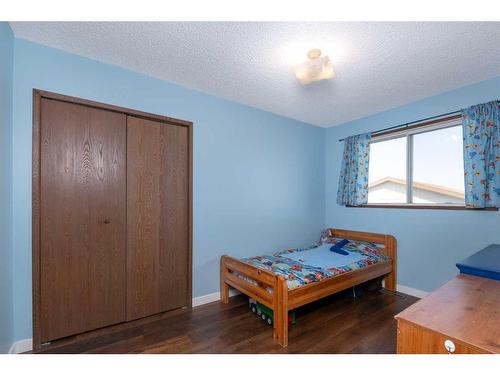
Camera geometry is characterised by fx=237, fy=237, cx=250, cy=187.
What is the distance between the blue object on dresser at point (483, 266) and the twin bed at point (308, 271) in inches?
37.2

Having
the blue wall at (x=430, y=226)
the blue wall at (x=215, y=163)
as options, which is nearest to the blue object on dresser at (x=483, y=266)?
the blue wall at (x=430, y=226)

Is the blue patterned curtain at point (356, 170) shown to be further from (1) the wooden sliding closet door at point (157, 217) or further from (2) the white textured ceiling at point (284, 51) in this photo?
(1) the wooden sliding closet door at point (157, 217)

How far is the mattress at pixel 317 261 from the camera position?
83.6 inches

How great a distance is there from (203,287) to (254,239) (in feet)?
2.61

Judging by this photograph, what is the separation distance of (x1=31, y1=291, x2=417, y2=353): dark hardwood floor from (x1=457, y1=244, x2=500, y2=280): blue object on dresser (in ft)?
2.64

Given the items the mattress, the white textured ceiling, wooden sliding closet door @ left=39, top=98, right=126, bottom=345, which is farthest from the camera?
the mattress

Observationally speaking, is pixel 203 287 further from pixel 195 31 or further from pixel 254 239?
pixel 195 31

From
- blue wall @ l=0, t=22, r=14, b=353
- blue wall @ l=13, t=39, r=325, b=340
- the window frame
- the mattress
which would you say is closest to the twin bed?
the mattress

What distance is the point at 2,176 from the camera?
1.52m

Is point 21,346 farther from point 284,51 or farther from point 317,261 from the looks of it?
point 284,51

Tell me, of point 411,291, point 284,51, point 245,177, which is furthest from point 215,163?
point 411,291

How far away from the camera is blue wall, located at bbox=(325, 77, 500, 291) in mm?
2279

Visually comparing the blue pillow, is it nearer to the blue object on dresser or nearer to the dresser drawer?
the blue object on dresser
